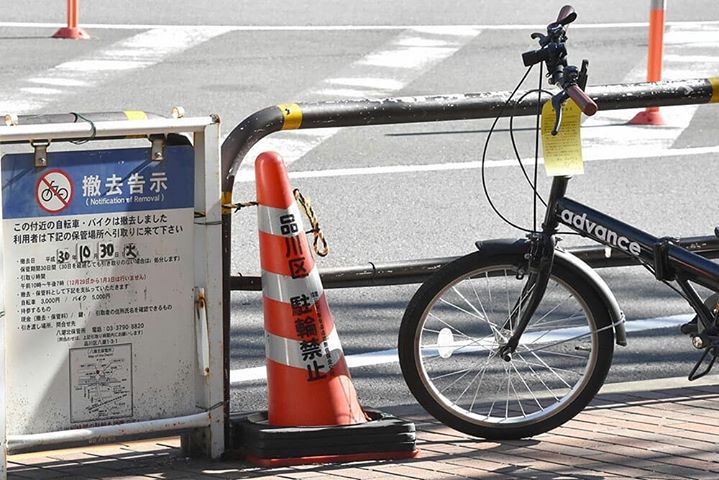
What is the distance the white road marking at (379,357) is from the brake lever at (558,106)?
1971mm

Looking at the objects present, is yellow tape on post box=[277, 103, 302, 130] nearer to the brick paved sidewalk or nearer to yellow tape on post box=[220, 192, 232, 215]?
yellow tape on post box=[220, 192, 232, 215]

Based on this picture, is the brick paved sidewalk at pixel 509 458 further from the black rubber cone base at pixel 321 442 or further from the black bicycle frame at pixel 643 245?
the black bicycle frame at pixel 643 245

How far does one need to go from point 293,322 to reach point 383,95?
863 cm

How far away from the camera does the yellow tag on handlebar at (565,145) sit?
18.0 ft

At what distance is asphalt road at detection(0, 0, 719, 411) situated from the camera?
8062mm

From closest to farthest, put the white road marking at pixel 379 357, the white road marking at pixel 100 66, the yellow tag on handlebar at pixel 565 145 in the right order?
the yellow tag on handlebar at pixel 565 145 → the white road marking at pixel 379 357 → the white road marking at pixel 100 66

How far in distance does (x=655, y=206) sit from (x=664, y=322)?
2.64 m

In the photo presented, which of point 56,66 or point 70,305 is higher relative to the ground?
point 56,66

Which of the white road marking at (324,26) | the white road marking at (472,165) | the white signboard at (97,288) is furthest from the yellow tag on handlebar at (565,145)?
the white road marking at (324,26)

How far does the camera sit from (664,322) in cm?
779

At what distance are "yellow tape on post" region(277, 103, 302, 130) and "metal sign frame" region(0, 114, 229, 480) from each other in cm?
35

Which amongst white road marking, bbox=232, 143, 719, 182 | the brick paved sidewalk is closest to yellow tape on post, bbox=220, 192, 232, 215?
the brick paved sidewalk

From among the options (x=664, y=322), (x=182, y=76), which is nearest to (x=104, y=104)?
(x=182, y=76)

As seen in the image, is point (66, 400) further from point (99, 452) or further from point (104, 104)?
point (104, 104)
